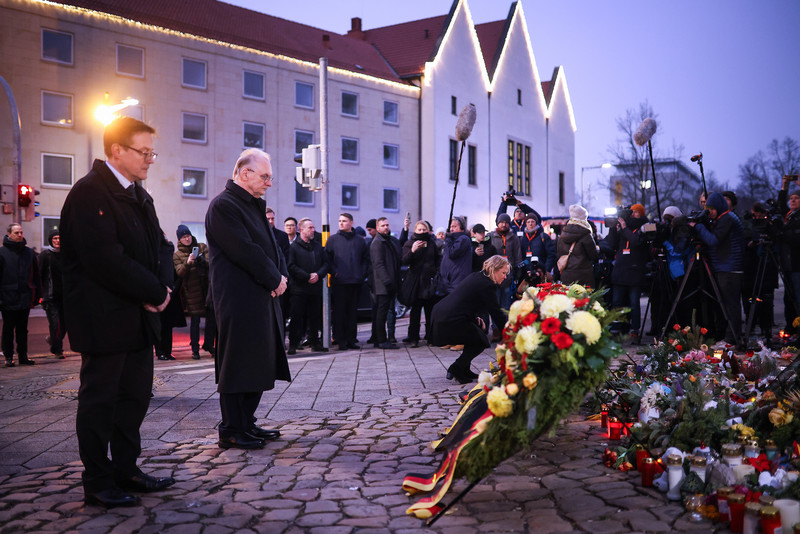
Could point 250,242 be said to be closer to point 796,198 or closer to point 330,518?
point 330,518

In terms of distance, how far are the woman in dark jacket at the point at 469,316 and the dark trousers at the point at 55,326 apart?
6072 millimetres

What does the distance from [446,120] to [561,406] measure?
4002 cm

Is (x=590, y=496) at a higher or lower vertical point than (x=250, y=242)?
lower

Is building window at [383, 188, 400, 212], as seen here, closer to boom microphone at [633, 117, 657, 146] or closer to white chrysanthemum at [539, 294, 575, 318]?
boom microphone at [633, 117, 657, 146]

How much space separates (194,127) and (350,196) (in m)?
9.17

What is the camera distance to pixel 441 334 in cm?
852

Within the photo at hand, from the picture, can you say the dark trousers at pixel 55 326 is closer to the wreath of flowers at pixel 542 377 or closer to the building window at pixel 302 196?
the wreath of flowers at pixel 542 377

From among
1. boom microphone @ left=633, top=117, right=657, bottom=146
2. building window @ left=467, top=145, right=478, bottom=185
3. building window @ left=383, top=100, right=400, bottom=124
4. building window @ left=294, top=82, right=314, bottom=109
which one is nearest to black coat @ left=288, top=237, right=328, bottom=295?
boom microphone @ left=633, top=117, right=657, bottom=146

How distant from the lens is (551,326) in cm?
396

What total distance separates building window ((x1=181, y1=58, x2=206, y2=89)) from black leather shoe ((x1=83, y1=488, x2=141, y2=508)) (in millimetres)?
31148

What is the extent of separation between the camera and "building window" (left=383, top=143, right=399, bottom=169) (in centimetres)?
4141

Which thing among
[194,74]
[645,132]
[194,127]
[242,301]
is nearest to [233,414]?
[242,301]

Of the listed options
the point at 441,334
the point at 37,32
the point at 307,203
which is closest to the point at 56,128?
the point at 37,32

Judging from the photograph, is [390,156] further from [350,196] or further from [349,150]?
[350,196]
